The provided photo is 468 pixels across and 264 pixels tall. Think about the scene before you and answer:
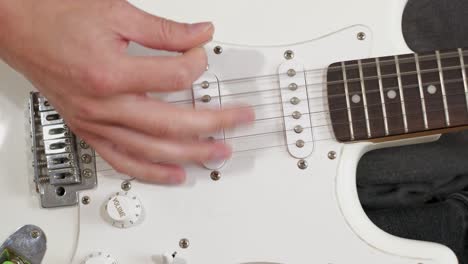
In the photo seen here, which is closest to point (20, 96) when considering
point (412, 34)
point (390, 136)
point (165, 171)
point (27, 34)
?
point (27, 34)

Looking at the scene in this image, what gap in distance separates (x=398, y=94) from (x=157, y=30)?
39cm

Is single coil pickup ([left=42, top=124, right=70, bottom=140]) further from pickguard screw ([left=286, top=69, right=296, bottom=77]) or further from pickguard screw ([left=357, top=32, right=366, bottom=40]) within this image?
pickguard screw ([left=357, top=32, right=366, bottom=40])

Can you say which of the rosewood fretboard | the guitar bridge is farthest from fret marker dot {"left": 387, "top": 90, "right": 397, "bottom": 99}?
the guitar bridge

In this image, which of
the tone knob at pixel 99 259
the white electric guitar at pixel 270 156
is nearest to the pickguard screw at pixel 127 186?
the white electric guitar at pixel 270 156

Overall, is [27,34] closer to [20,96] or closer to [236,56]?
[20,96]

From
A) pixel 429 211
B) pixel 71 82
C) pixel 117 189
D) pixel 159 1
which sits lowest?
pixel 429 211

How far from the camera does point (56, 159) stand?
0.90 metres

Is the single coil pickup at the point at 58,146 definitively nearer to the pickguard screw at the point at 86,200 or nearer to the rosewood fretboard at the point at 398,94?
the pickguard screw at the point at 86,200

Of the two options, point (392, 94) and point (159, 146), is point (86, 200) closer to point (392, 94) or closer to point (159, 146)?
point (159, 146)

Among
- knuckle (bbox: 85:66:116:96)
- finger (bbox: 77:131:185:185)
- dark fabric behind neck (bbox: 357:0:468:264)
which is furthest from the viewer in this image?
dark fabric behind neck (bbox: 357:0:468:264)

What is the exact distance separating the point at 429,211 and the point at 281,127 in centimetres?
35

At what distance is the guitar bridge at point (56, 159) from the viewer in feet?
2.95

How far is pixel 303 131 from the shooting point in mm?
880

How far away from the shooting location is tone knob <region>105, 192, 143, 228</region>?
2.87 feet
